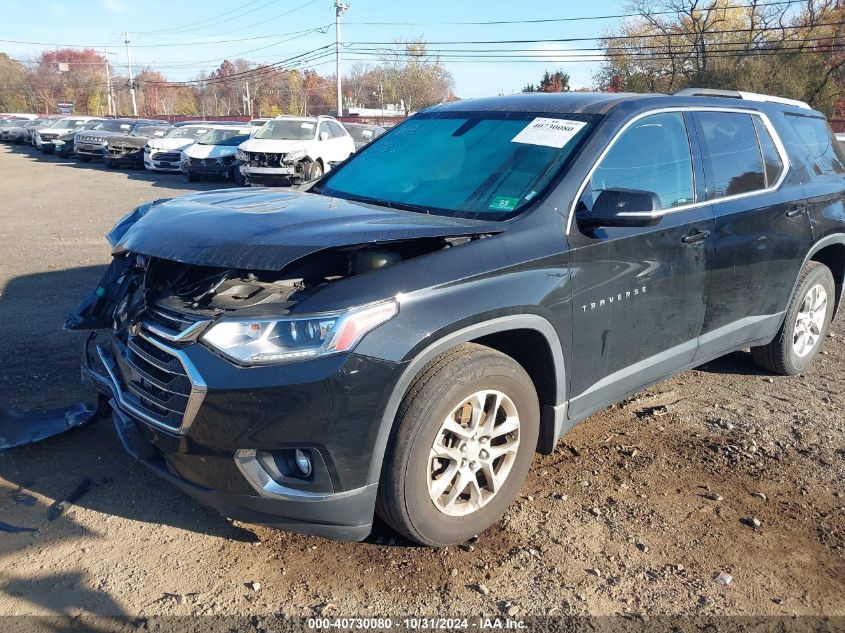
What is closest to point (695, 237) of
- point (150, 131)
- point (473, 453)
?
point (473, 453)

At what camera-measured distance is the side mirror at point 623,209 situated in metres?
3.07

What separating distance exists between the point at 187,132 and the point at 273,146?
7.88 metres

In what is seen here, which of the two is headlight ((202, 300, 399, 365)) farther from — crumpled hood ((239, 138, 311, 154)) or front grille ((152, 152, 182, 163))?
front grille ((152, 152, 182, 163))

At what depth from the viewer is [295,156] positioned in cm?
1625

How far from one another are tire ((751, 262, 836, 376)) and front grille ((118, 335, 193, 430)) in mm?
3962

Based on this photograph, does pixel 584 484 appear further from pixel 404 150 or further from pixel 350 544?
pixel 404 150

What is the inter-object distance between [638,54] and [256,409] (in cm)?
5259

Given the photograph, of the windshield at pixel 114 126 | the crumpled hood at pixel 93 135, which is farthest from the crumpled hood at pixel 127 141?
the windshield at pixel 114 126

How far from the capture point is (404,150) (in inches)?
162

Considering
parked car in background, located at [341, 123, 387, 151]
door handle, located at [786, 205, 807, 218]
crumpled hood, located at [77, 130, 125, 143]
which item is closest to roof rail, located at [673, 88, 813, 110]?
door handle, located at [786, 205, 807, 218]

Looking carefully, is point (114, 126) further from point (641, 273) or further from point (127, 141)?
point (641, 273)

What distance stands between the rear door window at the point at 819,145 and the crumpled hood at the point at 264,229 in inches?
119

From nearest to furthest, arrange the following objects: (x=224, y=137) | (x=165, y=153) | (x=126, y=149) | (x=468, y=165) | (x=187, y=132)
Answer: (x=468, y=165) < (x=224, y=137) < (x=165, y=153) < (x=187, y=132) < (x=126, y=149)

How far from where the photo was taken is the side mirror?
3.07 metres
